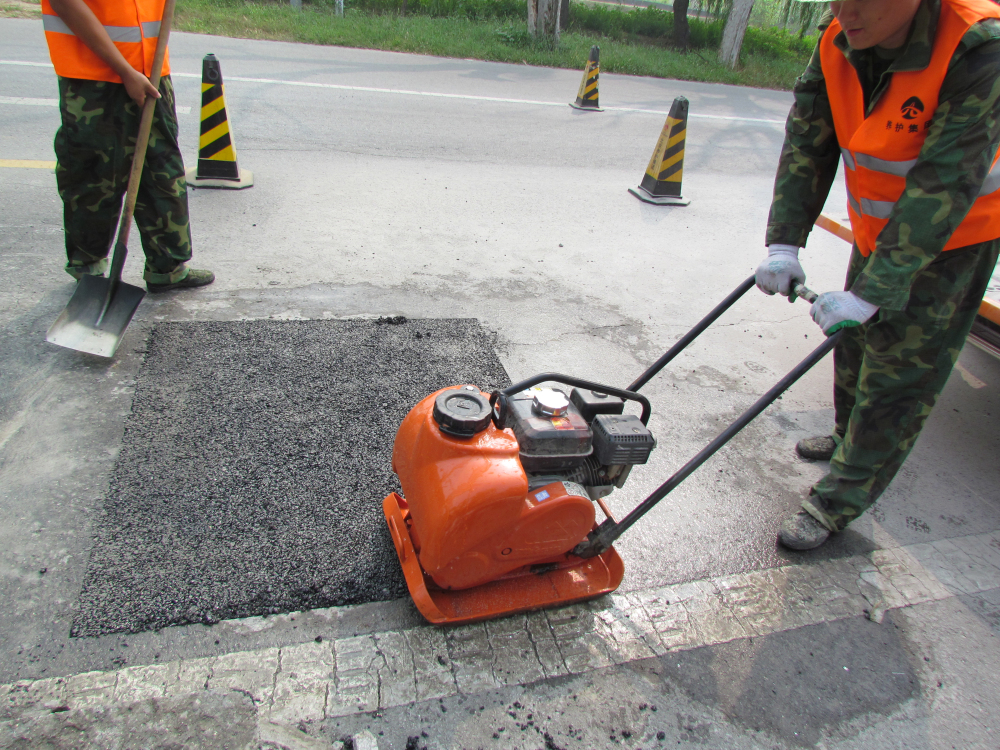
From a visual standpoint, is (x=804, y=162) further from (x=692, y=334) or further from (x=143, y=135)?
A: (x=143, y=135)

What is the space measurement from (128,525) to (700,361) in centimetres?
294

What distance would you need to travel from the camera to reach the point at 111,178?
10.5 ft

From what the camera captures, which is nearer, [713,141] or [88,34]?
[88,34]

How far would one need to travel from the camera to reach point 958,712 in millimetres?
1965

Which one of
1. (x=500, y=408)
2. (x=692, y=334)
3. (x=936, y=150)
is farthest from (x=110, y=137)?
(x=936, y=150)

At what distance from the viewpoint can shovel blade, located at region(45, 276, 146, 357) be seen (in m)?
2.86

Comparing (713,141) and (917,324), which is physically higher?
(917,324)

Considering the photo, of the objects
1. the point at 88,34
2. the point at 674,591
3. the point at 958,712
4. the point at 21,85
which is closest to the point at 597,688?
the point at 674,591

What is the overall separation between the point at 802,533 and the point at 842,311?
0.99m

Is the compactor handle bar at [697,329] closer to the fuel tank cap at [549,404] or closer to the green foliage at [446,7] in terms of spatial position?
the fuel tank cap at [549,404]

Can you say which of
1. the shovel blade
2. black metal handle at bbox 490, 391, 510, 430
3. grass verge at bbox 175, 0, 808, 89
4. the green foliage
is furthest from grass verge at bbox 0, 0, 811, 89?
black metal handle at bbox 490, 391, 510, 430

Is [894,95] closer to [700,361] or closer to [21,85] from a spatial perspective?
[700,361]

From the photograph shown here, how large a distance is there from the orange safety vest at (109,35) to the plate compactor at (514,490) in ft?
7.93

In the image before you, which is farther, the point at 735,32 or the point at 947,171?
the point at 735,32
